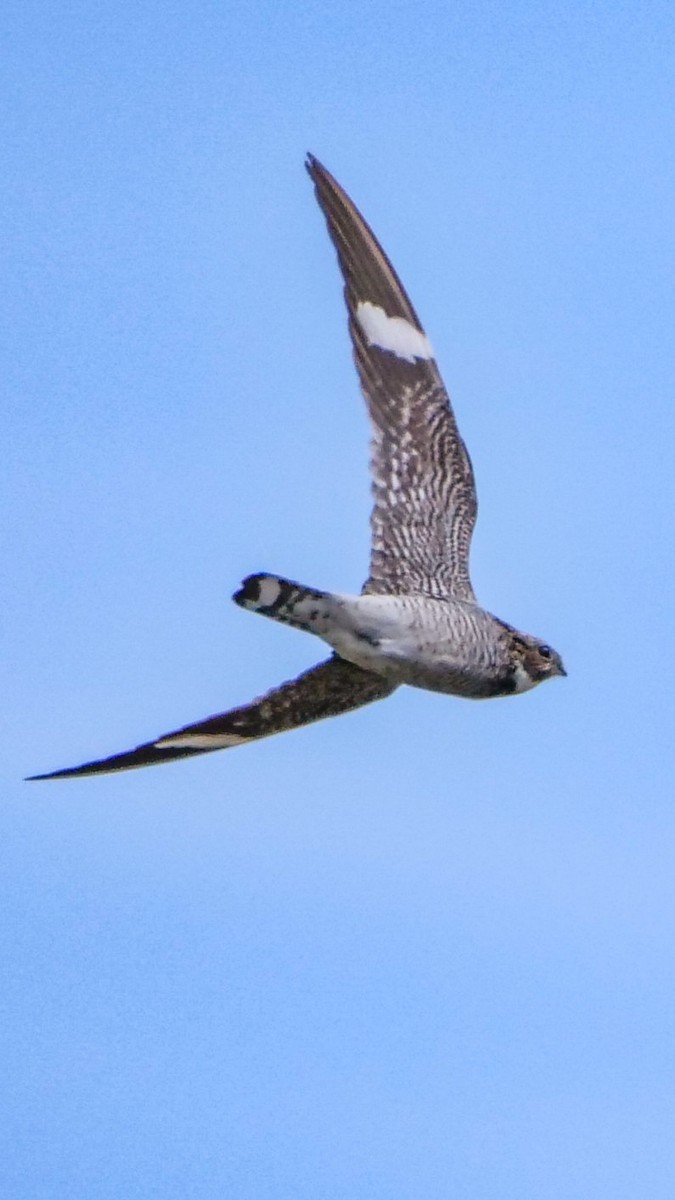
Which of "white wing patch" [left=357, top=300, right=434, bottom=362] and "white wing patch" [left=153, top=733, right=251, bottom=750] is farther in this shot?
"white wing patch" [left=357, top=300, right=434, bottom=362]

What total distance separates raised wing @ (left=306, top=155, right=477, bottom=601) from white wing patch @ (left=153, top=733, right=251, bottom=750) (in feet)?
4.15

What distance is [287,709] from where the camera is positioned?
12.9 meters

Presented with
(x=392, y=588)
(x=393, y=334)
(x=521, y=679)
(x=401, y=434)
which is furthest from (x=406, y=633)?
(x=393, y=334)

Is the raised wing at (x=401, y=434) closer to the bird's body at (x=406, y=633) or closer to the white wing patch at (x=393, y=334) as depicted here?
the white wing patch at (x=393, y=334)

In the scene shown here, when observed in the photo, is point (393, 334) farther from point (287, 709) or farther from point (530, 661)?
point (287, 709)

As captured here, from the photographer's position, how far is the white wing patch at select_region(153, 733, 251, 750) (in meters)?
12.7

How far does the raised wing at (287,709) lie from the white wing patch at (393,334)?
2868 mm

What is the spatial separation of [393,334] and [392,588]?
2389mm

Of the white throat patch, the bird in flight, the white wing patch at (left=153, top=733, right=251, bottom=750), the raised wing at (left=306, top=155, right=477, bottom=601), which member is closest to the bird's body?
the bird in flight

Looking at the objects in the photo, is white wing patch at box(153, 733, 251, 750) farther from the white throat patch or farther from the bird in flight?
the white throat patch

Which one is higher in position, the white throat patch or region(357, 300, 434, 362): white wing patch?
region(357, 300, 434, 362): white wing patch

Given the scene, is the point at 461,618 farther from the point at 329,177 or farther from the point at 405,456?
the point at 329,177

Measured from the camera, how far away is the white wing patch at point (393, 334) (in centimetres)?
1487

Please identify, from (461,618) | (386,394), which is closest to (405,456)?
(386,394)
